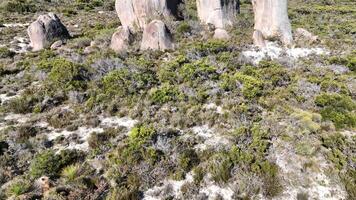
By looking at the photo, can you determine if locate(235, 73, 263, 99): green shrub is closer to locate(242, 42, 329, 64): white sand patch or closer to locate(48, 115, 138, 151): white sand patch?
locate(242, 42, 329, 64): white sand patch

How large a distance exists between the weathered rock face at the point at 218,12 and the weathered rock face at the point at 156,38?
5.60m

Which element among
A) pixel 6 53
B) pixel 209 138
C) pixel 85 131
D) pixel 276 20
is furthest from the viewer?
pixel 276 20

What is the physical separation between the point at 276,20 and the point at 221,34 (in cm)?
455

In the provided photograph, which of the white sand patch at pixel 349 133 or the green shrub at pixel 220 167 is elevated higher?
the green shrub at pixel 220 167

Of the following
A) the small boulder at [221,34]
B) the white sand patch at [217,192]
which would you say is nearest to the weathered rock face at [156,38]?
the small boulder at [221,34]

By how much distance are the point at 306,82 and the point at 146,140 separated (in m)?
10.7

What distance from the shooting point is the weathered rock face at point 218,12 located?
27969 millimetres

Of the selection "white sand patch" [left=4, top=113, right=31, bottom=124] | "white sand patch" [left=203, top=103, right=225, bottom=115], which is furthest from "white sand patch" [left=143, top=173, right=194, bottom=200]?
"white sand patch" [left=4, top=113, right=31, bottom=124]

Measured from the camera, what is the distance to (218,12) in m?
28.0

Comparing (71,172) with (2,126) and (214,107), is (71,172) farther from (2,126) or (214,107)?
(214,107)

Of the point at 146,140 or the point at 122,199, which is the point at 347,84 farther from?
the point at 122,199

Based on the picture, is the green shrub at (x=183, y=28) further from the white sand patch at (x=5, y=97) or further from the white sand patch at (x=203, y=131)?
the white sand patch at (x=5, y=97)

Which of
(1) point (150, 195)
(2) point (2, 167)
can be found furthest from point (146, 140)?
(2) point (2, 167)

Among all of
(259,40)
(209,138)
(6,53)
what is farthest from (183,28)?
(209,138)
